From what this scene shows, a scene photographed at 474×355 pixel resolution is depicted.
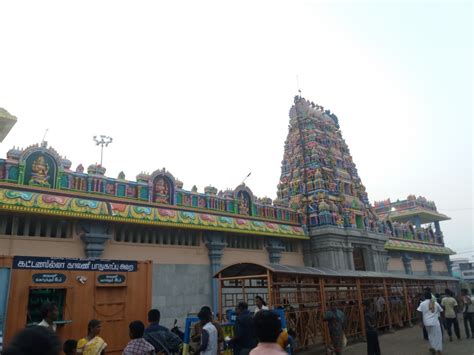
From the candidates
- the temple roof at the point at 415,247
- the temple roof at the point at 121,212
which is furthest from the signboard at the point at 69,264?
the temple roof at the point at 415,247

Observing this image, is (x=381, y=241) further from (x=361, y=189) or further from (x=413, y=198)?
(x=413, y=198)

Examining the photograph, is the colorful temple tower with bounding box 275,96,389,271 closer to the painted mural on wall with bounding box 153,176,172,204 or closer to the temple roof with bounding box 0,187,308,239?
the temple roof with bounding box 0,187,308,239

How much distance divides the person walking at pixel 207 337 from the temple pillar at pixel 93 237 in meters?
8.77

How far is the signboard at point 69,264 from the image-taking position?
7.79 metres

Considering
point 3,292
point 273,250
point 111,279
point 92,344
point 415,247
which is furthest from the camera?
point 415,247

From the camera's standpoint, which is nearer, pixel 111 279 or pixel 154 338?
pixel 154 338

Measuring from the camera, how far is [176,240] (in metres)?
16.4

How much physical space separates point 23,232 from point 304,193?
1672 centimetres

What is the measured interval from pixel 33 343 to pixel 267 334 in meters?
1.86

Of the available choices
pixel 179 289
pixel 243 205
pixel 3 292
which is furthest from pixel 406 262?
pixel 3 292

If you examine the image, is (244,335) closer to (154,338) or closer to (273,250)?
(154,338)

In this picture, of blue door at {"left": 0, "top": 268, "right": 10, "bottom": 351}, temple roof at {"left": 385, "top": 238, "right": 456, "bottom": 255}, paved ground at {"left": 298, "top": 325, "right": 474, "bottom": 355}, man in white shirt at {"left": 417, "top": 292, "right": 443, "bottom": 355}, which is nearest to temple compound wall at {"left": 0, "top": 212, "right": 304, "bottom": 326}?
paved ground at {"left": 298, "top": 325, "right": 474, "bottom": 355}

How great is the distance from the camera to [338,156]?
90.5 ft

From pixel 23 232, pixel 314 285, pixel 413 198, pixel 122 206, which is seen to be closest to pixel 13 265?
pixel 23 232
